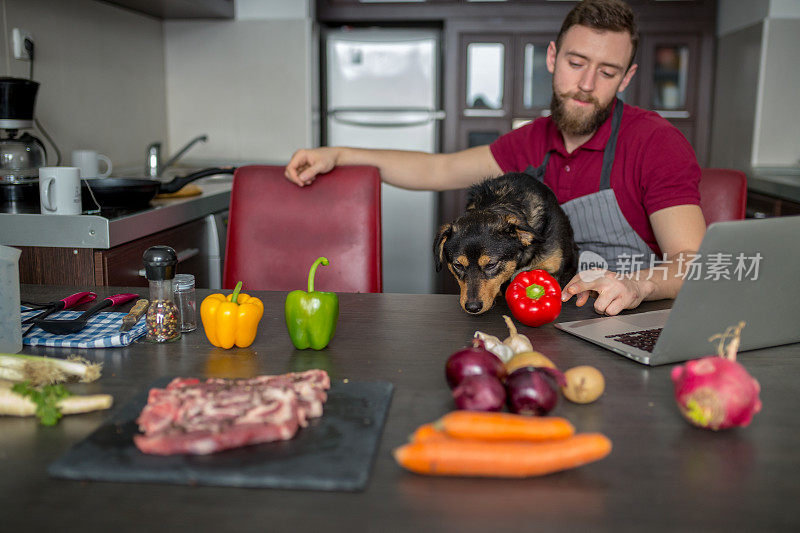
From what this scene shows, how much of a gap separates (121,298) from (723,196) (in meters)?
1.78

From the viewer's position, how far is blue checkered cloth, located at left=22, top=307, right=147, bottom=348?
4.07ft

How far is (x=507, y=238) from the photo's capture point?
80.5 inches

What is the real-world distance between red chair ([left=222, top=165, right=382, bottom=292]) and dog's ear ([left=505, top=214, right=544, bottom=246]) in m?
0.41

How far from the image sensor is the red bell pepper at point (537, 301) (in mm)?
1391

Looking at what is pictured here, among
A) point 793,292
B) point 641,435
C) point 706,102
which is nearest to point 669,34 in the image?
A: point 706,102

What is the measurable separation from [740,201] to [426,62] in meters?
2.85

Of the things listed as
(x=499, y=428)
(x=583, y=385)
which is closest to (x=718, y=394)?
(x=583, y=385)

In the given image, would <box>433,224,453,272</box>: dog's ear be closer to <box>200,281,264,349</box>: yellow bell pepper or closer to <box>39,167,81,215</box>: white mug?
<box>200,281,264,349</box>: yellow bell pepper

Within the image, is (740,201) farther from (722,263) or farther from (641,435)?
(641,435)

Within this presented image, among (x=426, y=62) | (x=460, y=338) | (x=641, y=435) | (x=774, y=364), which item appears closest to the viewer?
(x=641, y=435)

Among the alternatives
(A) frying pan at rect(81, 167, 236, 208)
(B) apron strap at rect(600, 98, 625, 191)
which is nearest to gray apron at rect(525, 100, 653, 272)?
(B) apron strap at rect(600, 98, 625, 191)

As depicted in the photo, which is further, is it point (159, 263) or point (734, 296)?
point (159, 263)

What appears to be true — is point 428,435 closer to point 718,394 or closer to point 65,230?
point 718,394

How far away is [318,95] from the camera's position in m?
4.75
